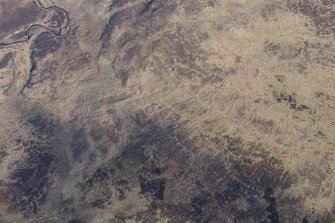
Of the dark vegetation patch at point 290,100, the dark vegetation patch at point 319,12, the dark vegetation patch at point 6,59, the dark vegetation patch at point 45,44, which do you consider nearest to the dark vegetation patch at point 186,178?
the dark vegetation patch at point 290,100

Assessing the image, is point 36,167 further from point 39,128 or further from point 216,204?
point 216,204

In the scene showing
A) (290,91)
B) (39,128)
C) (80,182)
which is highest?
(39,128)

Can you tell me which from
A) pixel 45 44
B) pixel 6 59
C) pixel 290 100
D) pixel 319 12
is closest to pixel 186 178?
pixel 290 100

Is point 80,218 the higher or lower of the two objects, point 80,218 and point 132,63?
the lower

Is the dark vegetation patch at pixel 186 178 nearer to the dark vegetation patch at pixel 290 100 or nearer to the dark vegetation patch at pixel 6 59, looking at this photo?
the dark vegetation patch at pixel 290 100

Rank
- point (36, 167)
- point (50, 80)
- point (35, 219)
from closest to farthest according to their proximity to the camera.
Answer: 1. point (35, 219)
2. point (36, 167)
3. point (50, 80)

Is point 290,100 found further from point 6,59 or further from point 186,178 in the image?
point 6,59

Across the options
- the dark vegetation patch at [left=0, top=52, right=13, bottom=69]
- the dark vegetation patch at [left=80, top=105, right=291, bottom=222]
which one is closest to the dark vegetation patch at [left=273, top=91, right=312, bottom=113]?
the dark vegetation patch at [left=80, top=105, right=291, bottom=222]

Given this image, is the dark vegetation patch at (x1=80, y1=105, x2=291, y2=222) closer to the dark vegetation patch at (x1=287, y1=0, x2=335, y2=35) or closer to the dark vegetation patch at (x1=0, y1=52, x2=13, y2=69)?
the dark vegetation patch at (x1=287, y1=0, x2=335, y2=35)

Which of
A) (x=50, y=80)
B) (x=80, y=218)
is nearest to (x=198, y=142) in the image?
(x=80, y=218)
